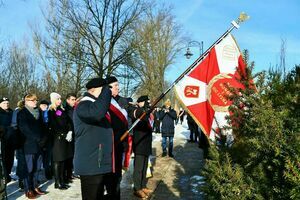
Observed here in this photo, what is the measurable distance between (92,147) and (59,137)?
3.71 metres

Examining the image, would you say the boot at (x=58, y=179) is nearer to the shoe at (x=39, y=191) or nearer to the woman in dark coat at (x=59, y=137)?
the woman in dark coat at (x=59, y=137)

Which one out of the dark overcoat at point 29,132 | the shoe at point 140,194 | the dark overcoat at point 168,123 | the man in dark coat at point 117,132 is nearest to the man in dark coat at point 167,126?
the dark overcoat at point 168,123

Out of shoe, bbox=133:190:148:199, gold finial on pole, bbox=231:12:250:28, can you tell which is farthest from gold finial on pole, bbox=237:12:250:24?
shoe, bbox=133:190:148:199

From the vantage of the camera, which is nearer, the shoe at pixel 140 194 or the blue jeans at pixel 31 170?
the shoe at pixel 140 194

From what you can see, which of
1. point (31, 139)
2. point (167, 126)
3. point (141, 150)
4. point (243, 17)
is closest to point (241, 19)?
point (243, 17)

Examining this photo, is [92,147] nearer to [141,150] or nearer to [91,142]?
[91,142]

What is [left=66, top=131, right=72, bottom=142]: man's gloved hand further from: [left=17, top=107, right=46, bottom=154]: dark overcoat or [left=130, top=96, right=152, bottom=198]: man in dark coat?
[left=130, top=96, right=152, bottom=198]: man in dark coat

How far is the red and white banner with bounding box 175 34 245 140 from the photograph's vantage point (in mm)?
4902

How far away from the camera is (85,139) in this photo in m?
4.27

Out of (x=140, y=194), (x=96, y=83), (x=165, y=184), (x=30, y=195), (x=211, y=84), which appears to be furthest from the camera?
(x=165, y=184)

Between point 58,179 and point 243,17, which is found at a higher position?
point 243,17

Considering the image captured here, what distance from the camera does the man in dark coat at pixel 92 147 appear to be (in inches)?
166

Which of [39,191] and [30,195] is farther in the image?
[39,191]

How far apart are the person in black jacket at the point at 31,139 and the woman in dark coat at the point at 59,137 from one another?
1.19 ft
